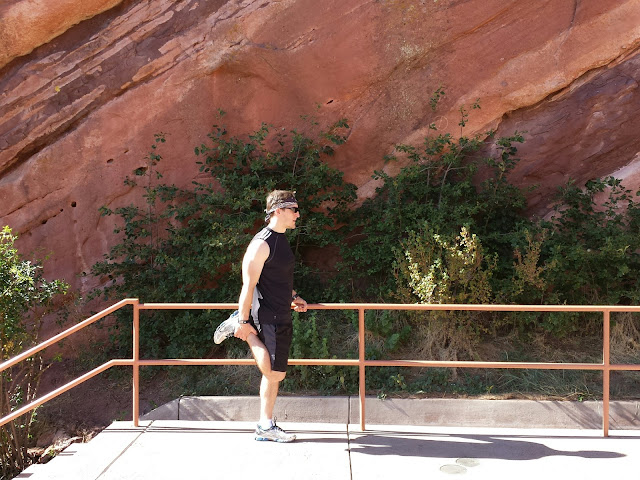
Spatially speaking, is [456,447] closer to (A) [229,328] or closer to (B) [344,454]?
(B) [344,454]

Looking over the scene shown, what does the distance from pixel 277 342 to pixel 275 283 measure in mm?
466

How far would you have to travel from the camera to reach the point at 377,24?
32.5ft

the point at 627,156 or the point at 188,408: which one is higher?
the point at 627,156

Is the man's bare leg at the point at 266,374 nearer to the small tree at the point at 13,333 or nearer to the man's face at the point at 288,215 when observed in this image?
the man's face at the point at 288,215

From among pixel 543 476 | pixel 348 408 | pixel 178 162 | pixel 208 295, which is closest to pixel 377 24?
pixel 178 162

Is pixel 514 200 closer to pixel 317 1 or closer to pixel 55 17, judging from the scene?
pixel 317 1

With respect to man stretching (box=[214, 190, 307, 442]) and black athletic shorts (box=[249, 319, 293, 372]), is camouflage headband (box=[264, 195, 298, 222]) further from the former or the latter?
black athletic shorts (box=[249, 319, 293, 372])

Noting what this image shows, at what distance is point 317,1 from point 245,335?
21.3 feet

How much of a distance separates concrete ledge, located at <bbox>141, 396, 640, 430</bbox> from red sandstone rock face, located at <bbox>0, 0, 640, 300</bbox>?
3475 mm

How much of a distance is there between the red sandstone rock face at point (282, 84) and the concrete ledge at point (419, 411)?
137 inches

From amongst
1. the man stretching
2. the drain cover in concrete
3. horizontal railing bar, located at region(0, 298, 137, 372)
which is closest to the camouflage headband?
the man stretching

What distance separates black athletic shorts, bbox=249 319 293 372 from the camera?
16.8 ft

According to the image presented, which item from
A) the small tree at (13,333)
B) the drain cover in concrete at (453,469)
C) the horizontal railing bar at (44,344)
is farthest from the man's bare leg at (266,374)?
the small tree at (13,333)

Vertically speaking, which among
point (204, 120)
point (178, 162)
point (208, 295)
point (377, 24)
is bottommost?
point (208, 295)
